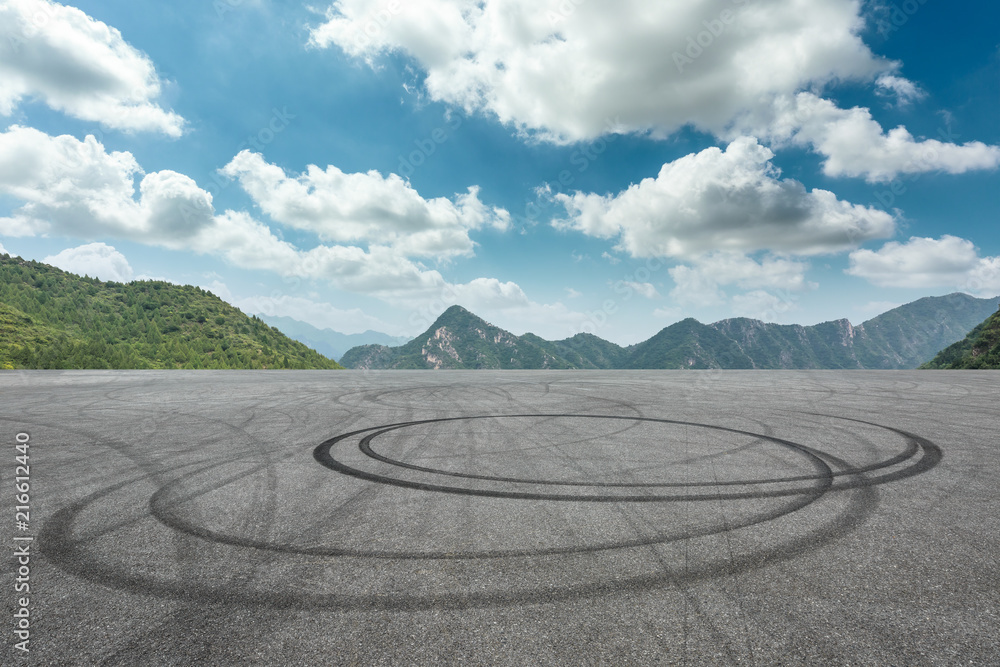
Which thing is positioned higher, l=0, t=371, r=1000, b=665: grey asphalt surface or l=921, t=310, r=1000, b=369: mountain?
l=921, t=310, r=1000, b=369: mountain

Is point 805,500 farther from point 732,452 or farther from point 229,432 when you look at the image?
point 229,432

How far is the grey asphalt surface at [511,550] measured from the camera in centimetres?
285

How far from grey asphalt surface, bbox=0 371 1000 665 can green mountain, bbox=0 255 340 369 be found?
73.0 m

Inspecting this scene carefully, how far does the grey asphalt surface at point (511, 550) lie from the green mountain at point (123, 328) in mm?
73002

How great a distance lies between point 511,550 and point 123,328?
12992cm

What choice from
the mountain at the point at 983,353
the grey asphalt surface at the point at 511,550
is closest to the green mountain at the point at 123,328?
the grey asphalt surface at the point at 511,550

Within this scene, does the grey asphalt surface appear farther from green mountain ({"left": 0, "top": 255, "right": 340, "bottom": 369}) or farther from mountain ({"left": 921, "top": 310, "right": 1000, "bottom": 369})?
mountain ({"left": 921, "top": 310, "right": 1000, "bottom": 369})

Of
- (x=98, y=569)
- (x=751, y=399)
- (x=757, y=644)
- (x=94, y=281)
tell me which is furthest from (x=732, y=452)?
(x=94, y=281)

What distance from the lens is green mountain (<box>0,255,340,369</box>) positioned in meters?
65.9

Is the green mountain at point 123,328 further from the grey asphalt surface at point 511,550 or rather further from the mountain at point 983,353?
the mountain at point 983,353

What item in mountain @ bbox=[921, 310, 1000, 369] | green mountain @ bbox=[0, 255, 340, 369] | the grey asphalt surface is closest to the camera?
the grey asphalt surface

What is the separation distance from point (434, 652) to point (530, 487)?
3.54 m

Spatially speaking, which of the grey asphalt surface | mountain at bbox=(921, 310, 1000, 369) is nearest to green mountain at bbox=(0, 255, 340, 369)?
the grey asphalt surface

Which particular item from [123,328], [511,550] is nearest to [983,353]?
[511,550]
